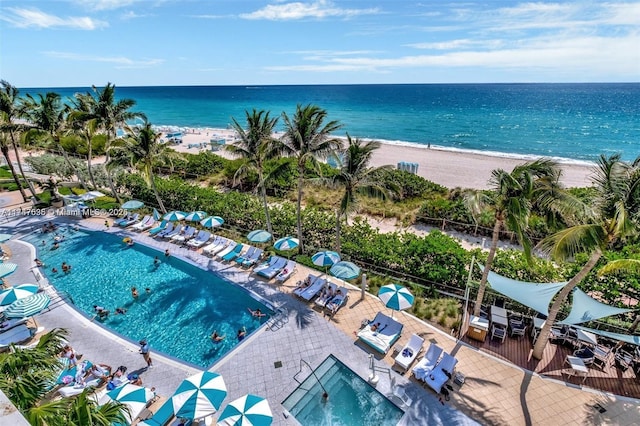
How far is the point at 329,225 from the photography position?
2016 cm

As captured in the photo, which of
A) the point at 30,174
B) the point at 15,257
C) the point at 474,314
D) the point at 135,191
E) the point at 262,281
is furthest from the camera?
the point at 30,174

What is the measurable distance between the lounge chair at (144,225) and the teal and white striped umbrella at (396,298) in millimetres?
18080

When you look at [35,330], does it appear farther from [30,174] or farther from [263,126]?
[30,174]

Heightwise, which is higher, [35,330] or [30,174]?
[30,174]

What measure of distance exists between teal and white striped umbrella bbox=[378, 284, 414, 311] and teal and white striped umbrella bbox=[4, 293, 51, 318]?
14.2 meters

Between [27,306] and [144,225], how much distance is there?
A: 34.3ft

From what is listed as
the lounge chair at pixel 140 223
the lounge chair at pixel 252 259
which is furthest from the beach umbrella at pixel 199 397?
the lounge chair at pixel 140 223

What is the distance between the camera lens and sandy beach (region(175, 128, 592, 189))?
3681cm

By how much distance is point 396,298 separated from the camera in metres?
12.8

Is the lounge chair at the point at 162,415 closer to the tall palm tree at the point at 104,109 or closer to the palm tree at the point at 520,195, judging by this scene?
the palm tree at the point at 520,195

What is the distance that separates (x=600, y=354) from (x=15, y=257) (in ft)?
96.9

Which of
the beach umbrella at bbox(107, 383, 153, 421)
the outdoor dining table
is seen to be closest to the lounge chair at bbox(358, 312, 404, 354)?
the outdoor dining table

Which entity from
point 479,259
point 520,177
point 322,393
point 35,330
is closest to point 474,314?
point 479,259

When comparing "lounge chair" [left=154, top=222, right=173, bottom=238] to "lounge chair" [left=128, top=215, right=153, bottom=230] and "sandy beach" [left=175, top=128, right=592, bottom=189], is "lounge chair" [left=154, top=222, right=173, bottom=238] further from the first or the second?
"sandy beach" [left=175, top=128, right=592, bottom=189]
